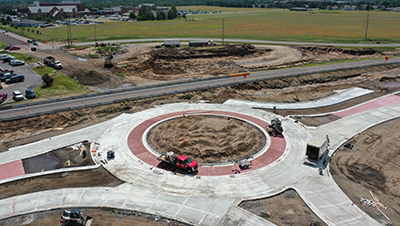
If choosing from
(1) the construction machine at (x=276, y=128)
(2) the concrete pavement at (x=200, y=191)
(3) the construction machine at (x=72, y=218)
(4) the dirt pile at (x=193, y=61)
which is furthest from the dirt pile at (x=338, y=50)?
(3) the construction machine at (x=72, y=218)

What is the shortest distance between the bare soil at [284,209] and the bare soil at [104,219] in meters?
7.02

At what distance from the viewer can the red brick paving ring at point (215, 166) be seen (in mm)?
30547

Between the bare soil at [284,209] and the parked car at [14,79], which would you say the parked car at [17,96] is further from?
the bare soil at [284,209]

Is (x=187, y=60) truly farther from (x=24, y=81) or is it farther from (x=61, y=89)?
(x=24, y=81)

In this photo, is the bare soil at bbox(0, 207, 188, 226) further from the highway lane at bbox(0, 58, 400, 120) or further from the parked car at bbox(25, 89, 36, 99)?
the parked car at bbox(25, 89, 36, 99)

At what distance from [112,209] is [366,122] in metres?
38.7

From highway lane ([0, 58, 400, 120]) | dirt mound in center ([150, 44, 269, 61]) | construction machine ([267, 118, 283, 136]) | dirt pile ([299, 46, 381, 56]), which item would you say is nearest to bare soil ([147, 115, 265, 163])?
construction machine ([267, 118, 283, 136])

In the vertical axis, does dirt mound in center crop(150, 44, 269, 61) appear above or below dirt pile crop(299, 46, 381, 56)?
below

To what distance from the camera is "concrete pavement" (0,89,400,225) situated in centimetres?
2419

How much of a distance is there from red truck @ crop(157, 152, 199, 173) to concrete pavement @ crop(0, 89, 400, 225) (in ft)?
3.30

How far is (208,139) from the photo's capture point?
35812 millimetres

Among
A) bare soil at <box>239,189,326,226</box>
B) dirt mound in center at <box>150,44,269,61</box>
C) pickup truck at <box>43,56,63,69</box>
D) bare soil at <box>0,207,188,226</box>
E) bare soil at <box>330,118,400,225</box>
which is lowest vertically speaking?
bare soil at <box>0,207,188,226</box>

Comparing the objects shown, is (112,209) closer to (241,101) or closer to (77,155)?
(77,155)

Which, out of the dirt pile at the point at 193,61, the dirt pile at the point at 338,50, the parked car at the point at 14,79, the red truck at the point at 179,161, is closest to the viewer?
the red truck at the point at 179,161
